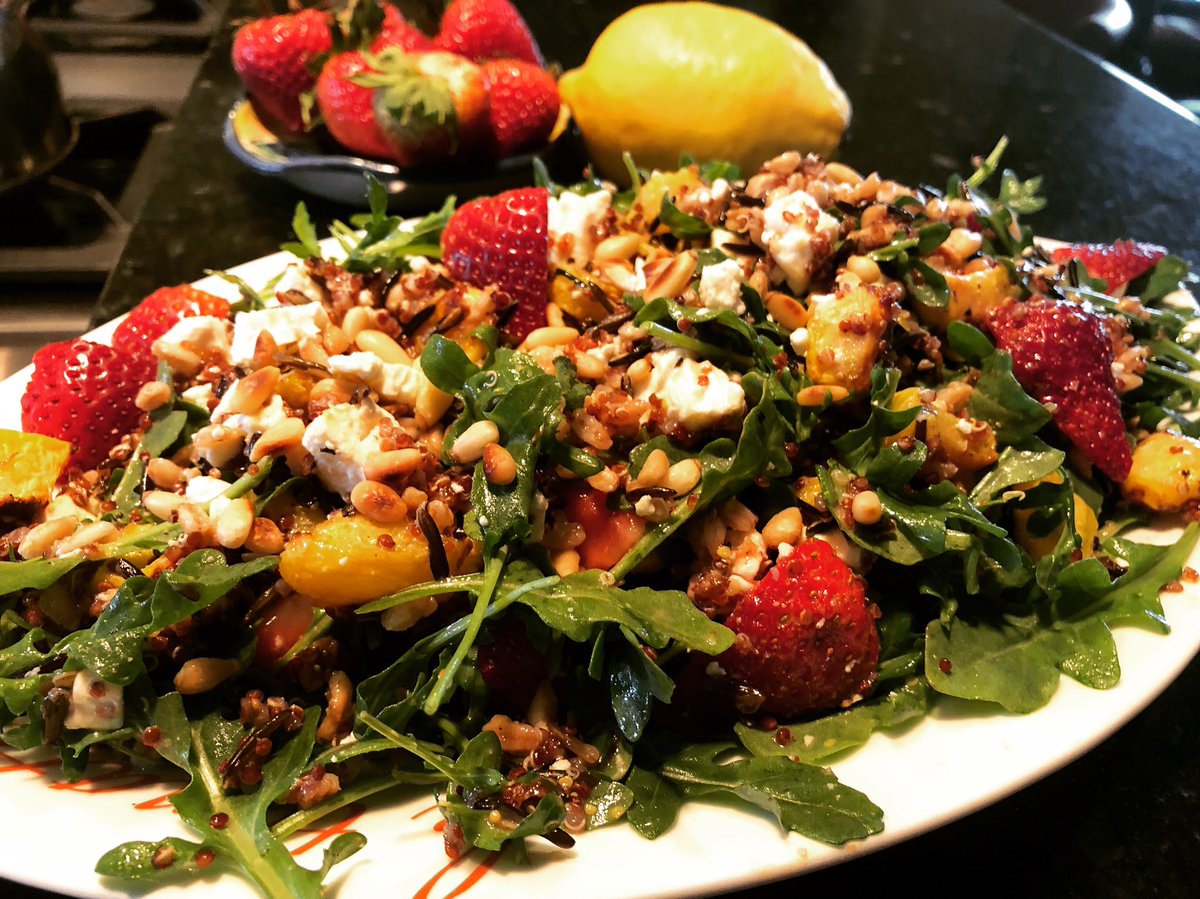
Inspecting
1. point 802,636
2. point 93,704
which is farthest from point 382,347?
point 802,636

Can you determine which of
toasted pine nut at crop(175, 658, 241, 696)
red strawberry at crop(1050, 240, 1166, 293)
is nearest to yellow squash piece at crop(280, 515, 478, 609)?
toasted pine nut at crop(175, 658, 241, 696)

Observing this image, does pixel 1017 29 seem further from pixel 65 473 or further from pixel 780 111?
pixel 65 473

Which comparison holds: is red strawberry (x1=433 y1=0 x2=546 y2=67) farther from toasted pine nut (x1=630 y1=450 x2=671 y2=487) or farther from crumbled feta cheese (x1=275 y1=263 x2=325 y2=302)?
toasted pine nut (x1=630 y1=450 x2=671 y2=487)

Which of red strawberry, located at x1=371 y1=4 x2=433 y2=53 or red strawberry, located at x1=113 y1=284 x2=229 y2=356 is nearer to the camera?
red strawberry, located at x1=113 y1=284 x2=229 y2=356

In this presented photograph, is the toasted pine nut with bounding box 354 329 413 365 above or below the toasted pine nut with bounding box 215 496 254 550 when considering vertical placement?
above

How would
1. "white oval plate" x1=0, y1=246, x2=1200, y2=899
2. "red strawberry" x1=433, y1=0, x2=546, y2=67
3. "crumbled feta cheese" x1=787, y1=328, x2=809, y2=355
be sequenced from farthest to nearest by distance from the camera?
"red strawberry" x1=433, y1=0, x2=546, y2=67, "crumbled feta cheese" x1=787, y1=328, x2=809, y2=355, "white oval plate" x1=0, y1=246, x2=1200, y2=899

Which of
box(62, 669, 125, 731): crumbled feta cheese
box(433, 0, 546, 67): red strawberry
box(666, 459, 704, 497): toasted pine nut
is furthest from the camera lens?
box(433, 0, 546, 67): red strawberry

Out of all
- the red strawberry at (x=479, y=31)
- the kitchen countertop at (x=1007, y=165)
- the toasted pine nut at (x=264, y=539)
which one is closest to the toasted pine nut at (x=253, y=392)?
the toasted pine nut at (x=264, y=539)

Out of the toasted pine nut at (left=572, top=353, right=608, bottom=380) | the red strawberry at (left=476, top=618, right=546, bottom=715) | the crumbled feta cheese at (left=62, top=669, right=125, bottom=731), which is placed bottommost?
the crumbled feta cheese at (left=62, top=669, right=125, bottom=731)

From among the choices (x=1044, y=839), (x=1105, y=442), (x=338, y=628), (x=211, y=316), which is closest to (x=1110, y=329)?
(x=1105, y=442)
